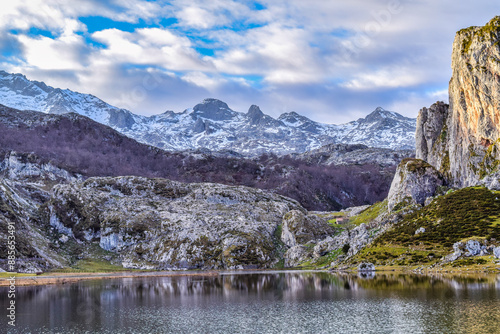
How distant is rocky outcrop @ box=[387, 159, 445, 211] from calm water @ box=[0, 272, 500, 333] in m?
58.2

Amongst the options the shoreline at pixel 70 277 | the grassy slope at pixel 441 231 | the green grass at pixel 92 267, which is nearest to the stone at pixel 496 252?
the grassy slope at pixel 441 231

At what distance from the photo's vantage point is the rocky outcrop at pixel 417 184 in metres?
158

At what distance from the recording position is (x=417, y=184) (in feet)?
521

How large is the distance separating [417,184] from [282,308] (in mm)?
103021

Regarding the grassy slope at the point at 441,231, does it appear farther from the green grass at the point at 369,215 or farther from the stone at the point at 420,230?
the green grass at the point at 369,215

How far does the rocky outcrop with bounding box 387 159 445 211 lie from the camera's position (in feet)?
517

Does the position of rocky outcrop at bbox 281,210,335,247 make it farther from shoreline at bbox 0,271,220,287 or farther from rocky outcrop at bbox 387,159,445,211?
shoreline at bbox 0,271,220,287

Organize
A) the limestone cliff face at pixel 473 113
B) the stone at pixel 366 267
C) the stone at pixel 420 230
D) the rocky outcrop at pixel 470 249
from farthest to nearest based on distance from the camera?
1. the limestone cliff face at pixel 473 113
2. the stone at pixel 420 230
3. the stone at pixel 366 267
4. the rocky outcrop at pixel 470 249

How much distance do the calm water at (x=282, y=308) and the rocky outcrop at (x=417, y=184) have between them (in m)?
58.2

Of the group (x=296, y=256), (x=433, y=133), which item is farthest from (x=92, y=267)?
(x=433, y=133)

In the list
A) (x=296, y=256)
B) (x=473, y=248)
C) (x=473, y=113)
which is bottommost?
(x=296, y=256)

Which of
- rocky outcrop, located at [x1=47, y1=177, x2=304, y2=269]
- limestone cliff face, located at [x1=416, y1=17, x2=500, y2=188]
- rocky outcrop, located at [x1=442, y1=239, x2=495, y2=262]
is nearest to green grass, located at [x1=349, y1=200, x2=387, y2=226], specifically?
limestone cliff face, located at [x1=416, y1=17, x2=500, y2=188]

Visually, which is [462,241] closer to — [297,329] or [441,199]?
[441,199]

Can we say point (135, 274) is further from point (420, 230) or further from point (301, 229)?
point (420, 230)
